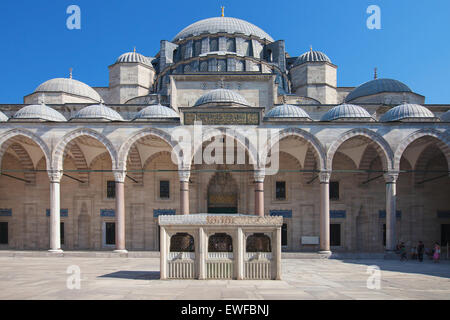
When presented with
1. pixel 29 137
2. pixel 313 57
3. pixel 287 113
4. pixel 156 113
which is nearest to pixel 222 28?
pixel 313 57

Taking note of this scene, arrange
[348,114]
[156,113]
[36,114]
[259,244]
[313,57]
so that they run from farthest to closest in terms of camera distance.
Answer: [313,57]
[156,113]
[36,114]
[348,114]
[259,244]

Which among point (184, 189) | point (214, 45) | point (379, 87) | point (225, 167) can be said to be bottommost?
point (184, 189)

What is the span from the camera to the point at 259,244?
8812 millimetres

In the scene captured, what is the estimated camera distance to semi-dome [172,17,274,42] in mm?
26766

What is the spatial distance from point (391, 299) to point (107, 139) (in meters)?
12.5

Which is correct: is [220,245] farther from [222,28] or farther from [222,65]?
[222,28]

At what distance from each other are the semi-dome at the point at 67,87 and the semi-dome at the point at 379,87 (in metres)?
16.1

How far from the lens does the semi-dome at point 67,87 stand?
2222 centimetres

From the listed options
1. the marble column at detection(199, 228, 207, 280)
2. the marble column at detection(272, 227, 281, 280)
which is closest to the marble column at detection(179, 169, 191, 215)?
the marble column at detection(199, 228, 207, 280)

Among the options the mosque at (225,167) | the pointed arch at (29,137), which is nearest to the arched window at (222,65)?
the mosque at (225,167)

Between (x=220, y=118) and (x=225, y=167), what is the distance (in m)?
4.25
